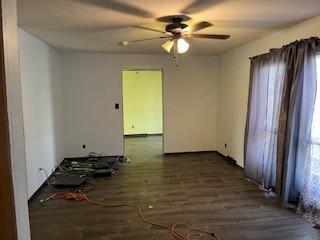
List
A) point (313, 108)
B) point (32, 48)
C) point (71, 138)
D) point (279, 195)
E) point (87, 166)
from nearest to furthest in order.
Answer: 1. point (313, 108)
2. point (279, 195)
3. point (32, 48)
4. point (87, 166)
5. point (71, 138)

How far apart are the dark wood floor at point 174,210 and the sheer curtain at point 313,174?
168 mm

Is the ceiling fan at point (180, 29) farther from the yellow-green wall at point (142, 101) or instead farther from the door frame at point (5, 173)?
the yellow-green wall at point (142, 101)

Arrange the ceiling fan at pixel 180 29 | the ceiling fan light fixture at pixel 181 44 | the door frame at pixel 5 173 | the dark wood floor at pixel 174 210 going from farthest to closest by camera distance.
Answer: the ceiling fan light fixture at pixel 181 44
the ceiling fan at pixel 180 29
the dark wood floor at pixel 174 210
the door frame at pixel 5 173

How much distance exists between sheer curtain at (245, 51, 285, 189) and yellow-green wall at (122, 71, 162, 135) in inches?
181

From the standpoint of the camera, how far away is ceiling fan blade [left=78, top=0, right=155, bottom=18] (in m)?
2.39

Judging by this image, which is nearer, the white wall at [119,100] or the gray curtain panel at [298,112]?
the gray curtain panel at [298,112]

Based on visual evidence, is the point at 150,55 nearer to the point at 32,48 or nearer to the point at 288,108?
the point at 32,48

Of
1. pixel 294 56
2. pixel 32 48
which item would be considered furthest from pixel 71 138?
pixel 294 56

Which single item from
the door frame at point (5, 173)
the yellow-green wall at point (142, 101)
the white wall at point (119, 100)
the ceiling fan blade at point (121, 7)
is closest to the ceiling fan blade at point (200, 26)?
the ceiling fan blade at point (121, 7)

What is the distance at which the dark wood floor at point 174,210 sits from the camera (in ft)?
9.18

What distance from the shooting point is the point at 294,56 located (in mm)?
3191

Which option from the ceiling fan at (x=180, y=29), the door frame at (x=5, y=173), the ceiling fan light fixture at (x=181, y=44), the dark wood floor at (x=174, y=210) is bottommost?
the dark wood floor at (x=174, y=210)

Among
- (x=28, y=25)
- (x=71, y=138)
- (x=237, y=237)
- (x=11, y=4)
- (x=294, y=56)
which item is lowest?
(x=237, y=237)

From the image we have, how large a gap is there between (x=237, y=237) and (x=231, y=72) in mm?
3487
